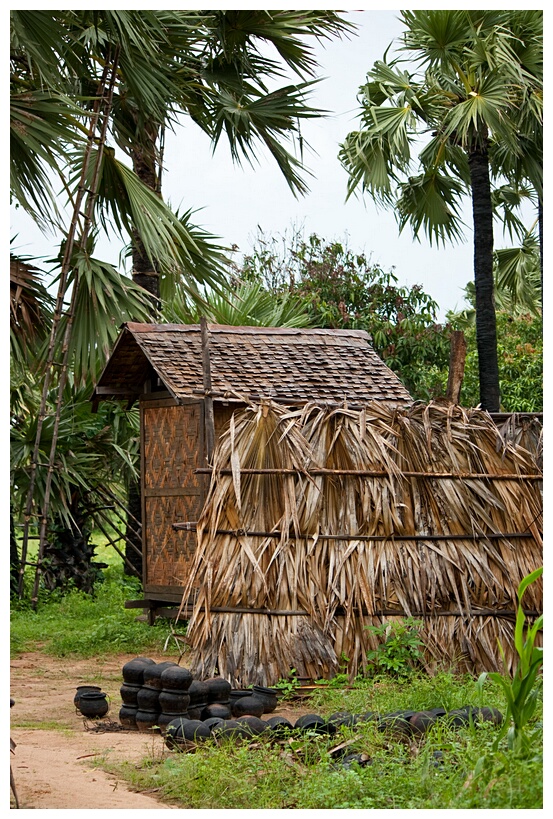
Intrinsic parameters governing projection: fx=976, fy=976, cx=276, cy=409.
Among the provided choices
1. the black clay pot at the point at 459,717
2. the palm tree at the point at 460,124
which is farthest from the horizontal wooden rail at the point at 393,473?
the palm tree at the point at 460,124

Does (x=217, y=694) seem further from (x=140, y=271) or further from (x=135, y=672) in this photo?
(x=140, y=271)

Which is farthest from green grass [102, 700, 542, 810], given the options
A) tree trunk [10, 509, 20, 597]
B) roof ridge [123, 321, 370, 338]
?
tree trunk [10, 509, 20, 597]

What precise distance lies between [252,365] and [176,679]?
4262mm

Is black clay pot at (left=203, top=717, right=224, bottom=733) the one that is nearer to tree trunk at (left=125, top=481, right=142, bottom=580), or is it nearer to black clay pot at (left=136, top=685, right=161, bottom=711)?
black clay pot at (left=136, top=685, right=161, bottom=711)

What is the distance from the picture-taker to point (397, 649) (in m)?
6.24

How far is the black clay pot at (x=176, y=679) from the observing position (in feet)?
18.0

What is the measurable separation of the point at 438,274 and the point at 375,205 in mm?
15415

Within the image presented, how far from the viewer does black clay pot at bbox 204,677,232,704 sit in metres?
5.74

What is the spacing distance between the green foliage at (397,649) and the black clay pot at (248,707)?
96cm

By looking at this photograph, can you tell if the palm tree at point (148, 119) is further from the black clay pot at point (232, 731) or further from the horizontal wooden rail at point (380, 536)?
the black clay pot at point (232, 731)

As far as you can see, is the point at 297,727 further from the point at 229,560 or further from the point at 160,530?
the point at 160,530

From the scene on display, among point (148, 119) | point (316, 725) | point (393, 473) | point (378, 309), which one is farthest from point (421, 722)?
point (378, 309)
